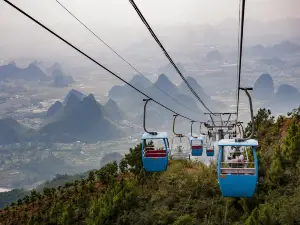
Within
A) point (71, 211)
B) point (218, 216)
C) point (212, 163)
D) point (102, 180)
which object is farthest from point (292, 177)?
point (102, 180)

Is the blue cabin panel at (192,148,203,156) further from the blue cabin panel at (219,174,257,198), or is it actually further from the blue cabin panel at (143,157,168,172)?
the blue cabin panel at (219,174,257,198)

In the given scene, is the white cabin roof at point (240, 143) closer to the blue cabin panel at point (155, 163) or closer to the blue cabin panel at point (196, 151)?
the blue cabin panel at point (155, 163)

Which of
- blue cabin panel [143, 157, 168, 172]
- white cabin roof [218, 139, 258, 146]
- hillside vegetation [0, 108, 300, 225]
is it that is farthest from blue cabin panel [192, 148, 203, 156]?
white cabin roof [218, 139, 258, 146]

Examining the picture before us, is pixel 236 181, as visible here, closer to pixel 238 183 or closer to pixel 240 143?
pixel 238 183

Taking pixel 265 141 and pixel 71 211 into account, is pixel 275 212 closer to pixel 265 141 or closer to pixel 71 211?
pixel 71 211

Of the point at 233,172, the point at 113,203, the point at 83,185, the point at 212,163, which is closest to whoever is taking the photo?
the point at 233,172
